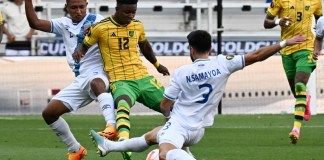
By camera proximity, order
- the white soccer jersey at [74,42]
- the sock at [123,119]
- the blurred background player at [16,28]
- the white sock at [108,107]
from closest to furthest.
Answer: the sock at [123,119]
the white sock at [108,107]
the white soccer jersey at [74,42]
the blurred background player at [16,28]

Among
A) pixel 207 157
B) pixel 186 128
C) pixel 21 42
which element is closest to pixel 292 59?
pixel 207 157

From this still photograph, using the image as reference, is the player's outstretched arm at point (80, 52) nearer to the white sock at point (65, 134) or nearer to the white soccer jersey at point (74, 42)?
the white soccer jersey at point (74, 42)

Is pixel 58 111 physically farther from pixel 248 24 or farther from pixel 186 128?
pixel 248 24

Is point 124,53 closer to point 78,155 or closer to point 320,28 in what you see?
point 78,155

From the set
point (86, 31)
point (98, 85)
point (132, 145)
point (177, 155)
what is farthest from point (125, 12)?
point (177, 155)

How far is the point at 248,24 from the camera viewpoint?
1109 inches

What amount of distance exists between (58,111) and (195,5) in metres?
13.6

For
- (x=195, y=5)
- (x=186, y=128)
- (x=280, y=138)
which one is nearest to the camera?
(x=186, y=128)

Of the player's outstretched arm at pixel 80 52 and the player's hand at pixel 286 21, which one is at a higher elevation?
the player's outstretched arm at pixel 80 52

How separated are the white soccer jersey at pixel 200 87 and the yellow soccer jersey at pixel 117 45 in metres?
2.25

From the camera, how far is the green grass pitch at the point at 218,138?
14.2 m

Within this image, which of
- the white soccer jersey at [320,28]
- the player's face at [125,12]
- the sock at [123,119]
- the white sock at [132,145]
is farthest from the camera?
the white soccer jersey at [320,28]

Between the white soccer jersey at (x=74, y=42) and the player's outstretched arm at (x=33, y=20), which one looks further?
the player's outstretched arm at (x=33, y=20)

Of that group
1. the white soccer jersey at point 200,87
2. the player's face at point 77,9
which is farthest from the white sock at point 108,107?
the white soccer jersey at point 200,87
